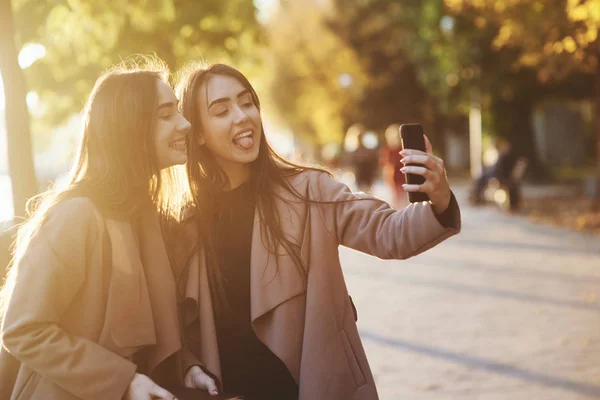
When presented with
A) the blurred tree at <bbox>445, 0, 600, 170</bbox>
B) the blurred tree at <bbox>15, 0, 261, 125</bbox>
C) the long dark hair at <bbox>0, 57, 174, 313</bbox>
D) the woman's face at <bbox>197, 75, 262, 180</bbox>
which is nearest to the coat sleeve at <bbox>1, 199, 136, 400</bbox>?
the long dark hair at <bbox>0, 57, 174, 313</bbox>

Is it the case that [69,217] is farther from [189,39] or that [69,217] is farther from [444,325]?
[189,39]

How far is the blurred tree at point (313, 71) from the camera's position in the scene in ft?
157

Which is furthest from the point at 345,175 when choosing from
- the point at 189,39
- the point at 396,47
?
the point at 189,39

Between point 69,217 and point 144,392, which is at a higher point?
point 69,217

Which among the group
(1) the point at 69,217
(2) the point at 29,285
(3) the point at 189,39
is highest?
(3) the point at 189,39

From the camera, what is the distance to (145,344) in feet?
8.91

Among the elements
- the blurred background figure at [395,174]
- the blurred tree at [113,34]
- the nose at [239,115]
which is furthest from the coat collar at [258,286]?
the blurred background figure at [395,174]

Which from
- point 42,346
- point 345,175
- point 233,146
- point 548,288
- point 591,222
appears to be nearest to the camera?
point 42,346

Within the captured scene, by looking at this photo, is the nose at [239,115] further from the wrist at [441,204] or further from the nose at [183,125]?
the wrist at [441,204]

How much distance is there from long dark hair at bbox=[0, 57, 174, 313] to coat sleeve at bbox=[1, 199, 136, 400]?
0.11 m

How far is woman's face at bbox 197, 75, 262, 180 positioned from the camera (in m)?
3.11

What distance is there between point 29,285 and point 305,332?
89cm

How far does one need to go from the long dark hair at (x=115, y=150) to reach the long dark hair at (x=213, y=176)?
0.33m

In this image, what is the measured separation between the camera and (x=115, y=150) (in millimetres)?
2771
